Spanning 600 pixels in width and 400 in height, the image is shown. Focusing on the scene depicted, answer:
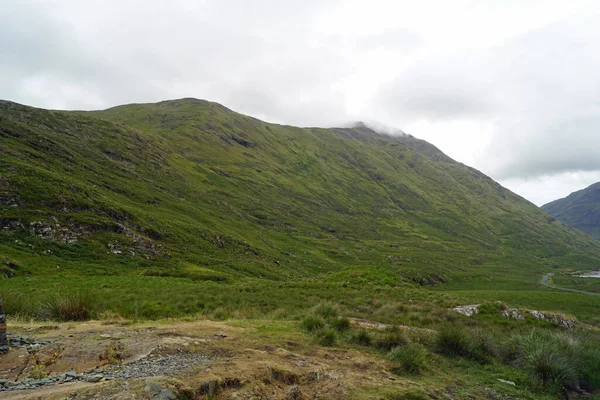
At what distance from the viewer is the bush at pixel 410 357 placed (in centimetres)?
1109

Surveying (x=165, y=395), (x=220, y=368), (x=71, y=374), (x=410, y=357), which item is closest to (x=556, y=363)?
(x=410, y=357)

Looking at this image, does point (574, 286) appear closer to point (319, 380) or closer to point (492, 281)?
point (492, 281)

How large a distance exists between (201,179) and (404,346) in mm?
120350

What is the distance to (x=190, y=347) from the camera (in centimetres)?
1035

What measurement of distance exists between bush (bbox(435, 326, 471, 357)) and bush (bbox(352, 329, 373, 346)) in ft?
9.77

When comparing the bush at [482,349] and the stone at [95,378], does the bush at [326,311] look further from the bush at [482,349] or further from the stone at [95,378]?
the stone at [95,378]

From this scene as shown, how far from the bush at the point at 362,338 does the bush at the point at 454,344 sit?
2978 millimetres

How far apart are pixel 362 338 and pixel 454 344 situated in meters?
3.98

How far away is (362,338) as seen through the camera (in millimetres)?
14047

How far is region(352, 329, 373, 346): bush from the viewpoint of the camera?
45.2ft

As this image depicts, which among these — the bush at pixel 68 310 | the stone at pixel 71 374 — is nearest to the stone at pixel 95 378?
the stone at pixel 71 374

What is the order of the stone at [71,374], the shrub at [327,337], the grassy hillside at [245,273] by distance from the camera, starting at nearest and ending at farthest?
the stone at [71,374] < the grassy hillside at [245,273] < the shrub at [327,337]

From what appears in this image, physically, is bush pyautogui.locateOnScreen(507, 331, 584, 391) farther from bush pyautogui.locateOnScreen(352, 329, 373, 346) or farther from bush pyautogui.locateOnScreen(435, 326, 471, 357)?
bush pyautogui.locateOnScreen(352, 329, 373, 346)

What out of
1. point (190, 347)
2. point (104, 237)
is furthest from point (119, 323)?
point (104, 237)
